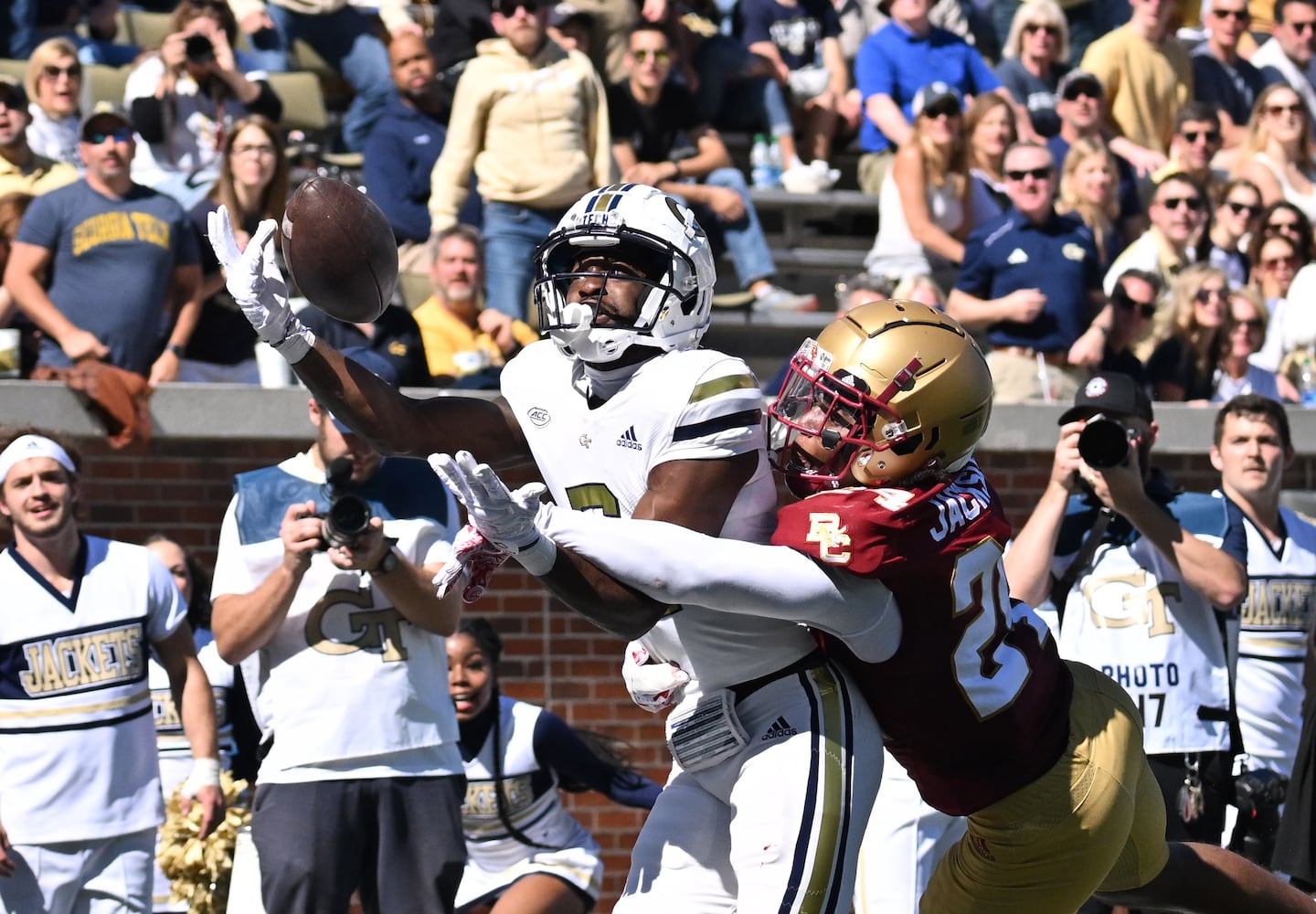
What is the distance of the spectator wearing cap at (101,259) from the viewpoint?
713 centimetres

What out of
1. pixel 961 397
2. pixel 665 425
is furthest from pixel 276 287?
pixel 961 397

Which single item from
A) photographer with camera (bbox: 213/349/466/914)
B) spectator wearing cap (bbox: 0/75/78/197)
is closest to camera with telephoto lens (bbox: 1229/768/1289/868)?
photographer with camera (bbox: 213/349/466/914)

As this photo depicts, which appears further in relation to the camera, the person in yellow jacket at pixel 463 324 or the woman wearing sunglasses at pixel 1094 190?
the woman wearing sunglasses at pixel 1094 190

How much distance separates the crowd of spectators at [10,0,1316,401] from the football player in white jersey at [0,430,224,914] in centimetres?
143

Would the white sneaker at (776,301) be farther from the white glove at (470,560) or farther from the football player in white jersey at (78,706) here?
the white glove at (470,560)

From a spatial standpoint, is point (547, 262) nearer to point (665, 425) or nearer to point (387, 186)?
point (665, 425)

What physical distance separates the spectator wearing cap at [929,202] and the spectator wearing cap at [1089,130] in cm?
82

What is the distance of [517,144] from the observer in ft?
27.2

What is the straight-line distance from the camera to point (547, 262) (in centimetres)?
405

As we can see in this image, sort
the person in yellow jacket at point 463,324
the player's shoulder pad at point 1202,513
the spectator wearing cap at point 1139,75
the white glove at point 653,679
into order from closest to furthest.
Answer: the white glove at point 653,679, the player's shoulder pad at point 1202,513, the person in yellow jacket at point 463,324, the spectator wearing cap at point 1139,75

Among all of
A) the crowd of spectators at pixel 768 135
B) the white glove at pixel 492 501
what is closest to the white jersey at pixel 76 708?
the crowd of spectators at pixel 768 135

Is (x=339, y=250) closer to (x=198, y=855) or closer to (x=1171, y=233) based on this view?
(x=198, y=855)

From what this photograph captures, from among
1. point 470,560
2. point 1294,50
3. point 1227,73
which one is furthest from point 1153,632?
point 1294,50

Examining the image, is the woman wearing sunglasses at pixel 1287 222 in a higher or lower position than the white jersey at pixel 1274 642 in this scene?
higher
